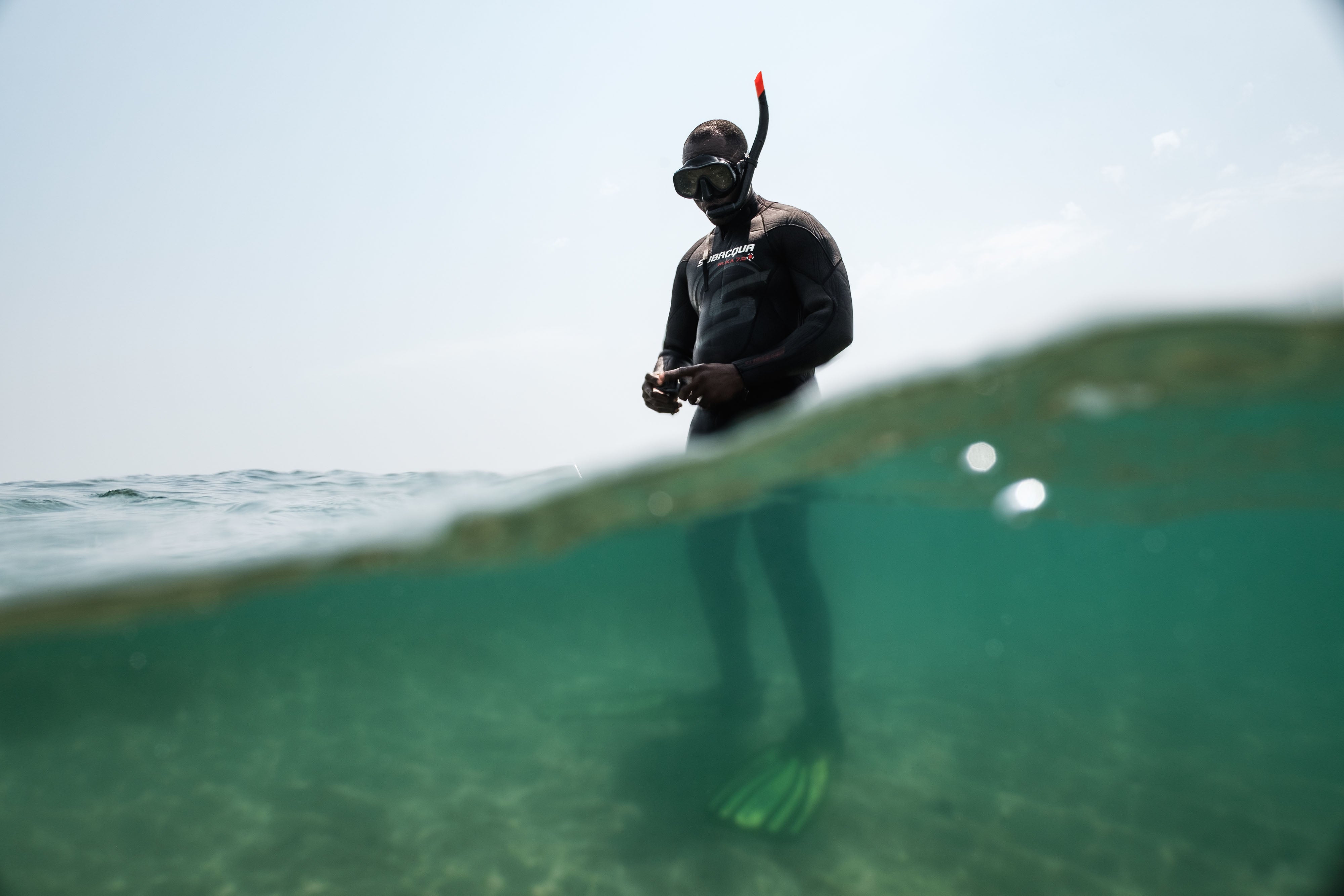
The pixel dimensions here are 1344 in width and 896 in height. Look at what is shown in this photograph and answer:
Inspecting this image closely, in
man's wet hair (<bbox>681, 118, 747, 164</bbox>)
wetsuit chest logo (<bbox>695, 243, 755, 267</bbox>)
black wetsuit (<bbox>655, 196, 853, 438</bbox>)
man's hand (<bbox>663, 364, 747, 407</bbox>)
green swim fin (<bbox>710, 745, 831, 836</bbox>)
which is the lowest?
green swim fin (<bbox>710, 745, 831, 836</bbox>)

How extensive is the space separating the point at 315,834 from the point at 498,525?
302 centimetres

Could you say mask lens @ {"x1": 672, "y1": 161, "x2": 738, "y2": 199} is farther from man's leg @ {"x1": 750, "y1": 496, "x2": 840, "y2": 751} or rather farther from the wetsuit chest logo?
man's leg @ {"x1": 750, "y1": 496, "x2": 840, "y2": 751}

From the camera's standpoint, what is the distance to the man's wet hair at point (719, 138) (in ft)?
16.3

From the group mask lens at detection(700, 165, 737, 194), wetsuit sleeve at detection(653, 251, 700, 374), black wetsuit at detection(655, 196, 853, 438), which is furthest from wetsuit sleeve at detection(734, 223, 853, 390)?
wetsuit sleeve at detection(653, 251, 700, 374)

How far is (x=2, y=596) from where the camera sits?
20.2 feet

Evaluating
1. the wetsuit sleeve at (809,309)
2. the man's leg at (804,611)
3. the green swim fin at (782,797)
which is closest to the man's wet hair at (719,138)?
the wetsuit sleeve at (809,309)

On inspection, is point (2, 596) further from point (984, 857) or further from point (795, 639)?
point (984, 857)

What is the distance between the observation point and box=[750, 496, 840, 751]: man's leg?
16.5 ft

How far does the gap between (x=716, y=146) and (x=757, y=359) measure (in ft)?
5.48

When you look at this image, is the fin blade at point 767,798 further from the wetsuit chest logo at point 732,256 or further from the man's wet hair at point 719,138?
the man's wet hair at point 719,138

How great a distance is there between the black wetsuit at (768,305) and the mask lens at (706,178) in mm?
285

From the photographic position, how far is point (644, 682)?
9.81 m

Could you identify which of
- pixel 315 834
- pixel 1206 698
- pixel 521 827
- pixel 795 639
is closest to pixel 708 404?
pixel 795 639

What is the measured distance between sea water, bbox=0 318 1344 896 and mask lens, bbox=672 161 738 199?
71.3 inches
